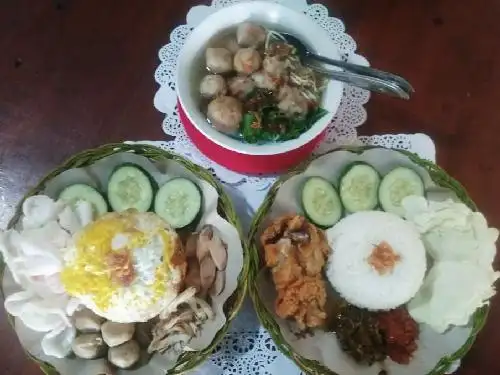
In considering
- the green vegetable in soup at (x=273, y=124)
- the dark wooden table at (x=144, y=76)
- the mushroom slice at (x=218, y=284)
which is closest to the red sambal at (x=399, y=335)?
the dark wooden table at (x=144, y=76)

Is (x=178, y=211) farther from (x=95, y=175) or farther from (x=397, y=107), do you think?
(x=397, y=107)

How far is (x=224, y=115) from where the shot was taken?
156cm

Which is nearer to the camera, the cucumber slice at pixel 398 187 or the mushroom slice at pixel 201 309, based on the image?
the mushroom slice at pixel 201 309

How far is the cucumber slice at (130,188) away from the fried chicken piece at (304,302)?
1.19 ft

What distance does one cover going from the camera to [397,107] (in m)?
1.75

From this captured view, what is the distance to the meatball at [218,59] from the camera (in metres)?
1.63

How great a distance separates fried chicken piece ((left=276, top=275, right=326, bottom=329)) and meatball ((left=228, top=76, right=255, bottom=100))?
1.50ft

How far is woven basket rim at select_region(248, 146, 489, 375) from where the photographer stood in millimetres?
1441

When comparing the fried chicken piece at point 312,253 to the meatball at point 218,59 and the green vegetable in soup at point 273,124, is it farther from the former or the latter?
the meatball at point 218,59

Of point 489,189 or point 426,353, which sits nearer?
point 426,353

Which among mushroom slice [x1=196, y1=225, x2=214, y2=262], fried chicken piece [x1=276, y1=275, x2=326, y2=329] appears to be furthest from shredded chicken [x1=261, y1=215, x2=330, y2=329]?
mushroom slice [x1=196, y1=225, x2=214, y2=262]

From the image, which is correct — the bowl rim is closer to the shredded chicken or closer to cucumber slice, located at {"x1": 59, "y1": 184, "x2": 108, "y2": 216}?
the shredded chicken

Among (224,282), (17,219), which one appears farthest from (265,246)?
(17,219)

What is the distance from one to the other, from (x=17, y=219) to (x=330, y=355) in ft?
2.35
